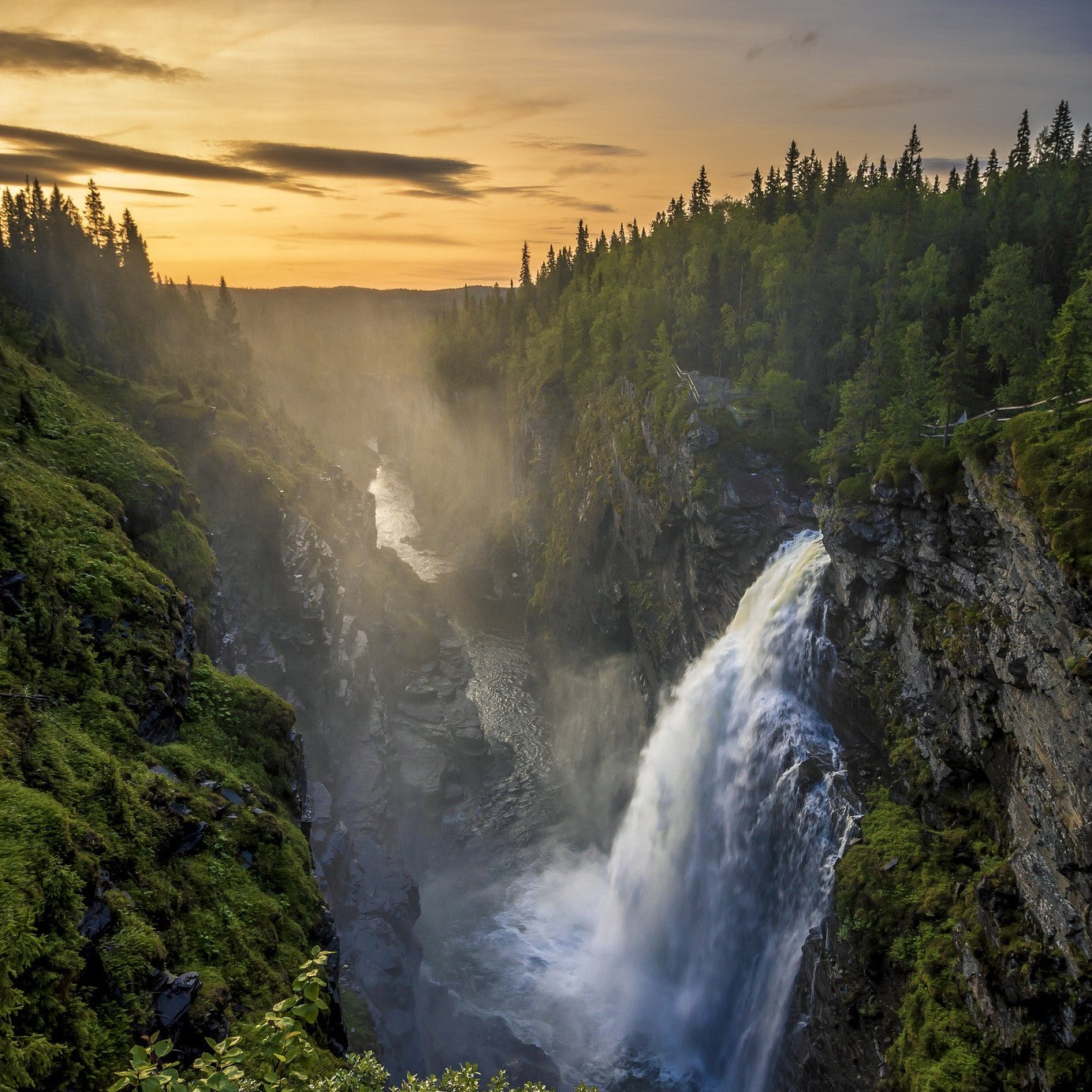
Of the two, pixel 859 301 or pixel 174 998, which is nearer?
pixel 174 998

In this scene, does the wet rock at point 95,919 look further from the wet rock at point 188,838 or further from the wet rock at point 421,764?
the wet rock at point 421,764

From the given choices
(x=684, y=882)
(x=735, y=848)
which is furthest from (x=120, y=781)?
(x=684, y=882)

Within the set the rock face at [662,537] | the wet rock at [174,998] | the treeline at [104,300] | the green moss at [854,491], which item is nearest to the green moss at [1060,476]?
the green moss at [854,491]

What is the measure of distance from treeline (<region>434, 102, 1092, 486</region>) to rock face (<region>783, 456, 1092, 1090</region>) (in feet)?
16.1

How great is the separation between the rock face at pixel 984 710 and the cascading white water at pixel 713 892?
2907 mm

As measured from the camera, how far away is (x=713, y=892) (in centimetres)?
4075

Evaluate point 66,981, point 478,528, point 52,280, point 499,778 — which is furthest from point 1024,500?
point 478,528

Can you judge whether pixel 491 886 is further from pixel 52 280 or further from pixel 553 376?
pixel 52 280

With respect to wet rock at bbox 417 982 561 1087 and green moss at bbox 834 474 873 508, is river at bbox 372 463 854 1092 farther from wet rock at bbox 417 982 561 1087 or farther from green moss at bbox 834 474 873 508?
green moss at bbox 834 474 873 508

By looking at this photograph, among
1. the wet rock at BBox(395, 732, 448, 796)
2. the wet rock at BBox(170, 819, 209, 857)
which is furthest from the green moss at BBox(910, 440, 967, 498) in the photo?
the wet rock at BBox(395, 732, 448, 796)

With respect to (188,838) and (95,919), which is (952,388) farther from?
(95,919)

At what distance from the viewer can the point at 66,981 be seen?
12.9 m

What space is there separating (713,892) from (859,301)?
4299cm

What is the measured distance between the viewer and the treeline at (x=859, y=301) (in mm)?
39031
